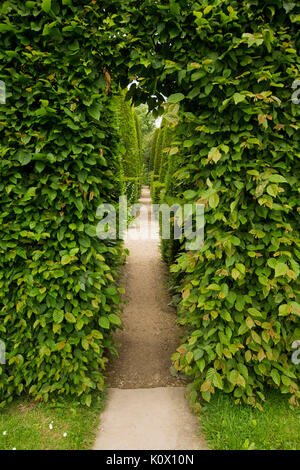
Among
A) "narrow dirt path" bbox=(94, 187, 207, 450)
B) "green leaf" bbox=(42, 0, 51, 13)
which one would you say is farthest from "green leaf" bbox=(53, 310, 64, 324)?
"green leaf" bbox=(42, 0, 51, 13)

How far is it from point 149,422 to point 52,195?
6.64 ft

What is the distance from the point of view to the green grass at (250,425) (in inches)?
84.6

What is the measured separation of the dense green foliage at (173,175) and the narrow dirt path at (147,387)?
29 cm

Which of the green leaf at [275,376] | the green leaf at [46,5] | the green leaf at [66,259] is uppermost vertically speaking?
the green leaf at [46,5]

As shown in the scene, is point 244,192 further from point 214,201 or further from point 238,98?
point 238,98

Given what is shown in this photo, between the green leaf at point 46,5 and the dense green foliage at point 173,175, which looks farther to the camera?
the dense green foliage at point 173,175

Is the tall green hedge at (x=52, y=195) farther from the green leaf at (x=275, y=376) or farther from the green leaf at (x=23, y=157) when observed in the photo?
the green leaf at (x=275, y=376)

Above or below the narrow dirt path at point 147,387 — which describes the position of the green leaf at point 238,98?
above

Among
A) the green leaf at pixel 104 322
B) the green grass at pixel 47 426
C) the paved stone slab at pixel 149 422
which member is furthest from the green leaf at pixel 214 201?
the green grass at pixel 47 426

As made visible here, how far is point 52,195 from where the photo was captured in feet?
7.29

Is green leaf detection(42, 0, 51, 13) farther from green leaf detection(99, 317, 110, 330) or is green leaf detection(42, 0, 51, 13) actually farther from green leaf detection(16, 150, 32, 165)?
green leaf detection(99, 317, 110, 330)

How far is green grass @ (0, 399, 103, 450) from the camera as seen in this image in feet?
7.14

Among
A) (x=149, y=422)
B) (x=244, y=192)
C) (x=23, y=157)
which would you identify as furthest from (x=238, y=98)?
(x=149, y=422)
